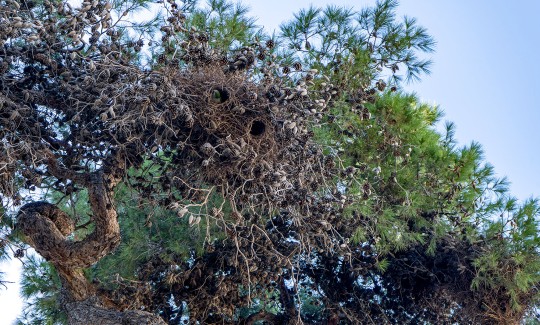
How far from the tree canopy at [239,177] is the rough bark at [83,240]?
0.01m

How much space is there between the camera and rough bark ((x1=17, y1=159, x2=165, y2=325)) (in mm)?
3920

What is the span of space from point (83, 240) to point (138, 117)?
0.96m

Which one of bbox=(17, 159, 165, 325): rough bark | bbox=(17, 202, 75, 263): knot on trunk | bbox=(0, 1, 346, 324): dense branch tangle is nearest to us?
bbox=(0, 1, 346, 324): dense branch tangle

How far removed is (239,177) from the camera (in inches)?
152

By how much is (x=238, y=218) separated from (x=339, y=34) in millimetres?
1611

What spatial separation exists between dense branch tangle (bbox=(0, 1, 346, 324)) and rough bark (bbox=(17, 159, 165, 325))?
0.01 metres

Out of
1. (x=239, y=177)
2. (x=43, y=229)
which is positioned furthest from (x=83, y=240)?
(x=239, y=177)

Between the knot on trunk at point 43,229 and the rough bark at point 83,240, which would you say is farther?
the knot on trunk at point 43,229

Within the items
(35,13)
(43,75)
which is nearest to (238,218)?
(43,75)

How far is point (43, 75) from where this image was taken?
12.6 feet

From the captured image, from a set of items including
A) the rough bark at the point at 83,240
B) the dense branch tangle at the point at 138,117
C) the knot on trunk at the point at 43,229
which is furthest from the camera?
the knot on trunk at the point at 43,229

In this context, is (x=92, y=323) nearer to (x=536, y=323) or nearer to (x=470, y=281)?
(x=470, y=281)

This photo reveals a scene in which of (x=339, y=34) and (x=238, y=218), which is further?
(x=339, y=34)

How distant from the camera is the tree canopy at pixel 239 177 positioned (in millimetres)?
3688
